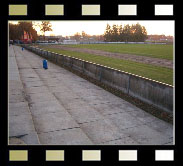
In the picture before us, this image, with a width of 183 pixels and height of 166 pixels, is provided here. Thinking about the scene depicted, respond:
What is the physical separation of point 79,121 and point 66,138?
3.99 feet

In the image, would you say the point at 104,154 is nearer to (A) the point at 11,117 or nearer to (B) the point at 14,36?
(A) the point at 11,117

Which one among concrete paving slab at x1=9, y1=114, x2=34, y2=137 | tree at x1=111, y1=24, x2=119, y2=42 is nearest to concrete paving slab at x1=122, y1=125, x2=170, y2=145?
concrete paving slab at x1=9, y1=114, x2=34, y2=137

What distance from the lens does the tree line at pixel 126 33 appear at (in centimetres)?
12281

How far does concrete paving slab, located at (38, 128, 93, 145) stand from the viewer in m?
5.30

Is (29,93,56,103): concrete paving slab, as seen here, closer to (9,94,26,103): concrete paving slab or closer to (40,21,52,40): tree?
(9,94,26,103): concrete paving slab

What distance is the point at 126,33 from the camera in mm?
123500

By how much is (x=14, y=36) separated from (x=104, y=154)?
123m

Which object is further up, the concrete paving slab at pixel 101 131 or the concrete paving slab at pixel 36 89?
the concrete paving slab at pixel 36 89

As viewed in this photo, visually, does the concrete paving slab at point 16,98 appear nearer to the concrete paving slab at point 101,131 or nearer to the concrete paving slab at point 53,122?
the concrete paving slab at point 53,122

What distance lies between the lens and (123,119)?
691 centimetres

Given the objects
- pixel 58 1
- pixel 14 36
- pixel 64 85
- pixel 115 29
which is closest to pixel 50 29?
pixel 14 36

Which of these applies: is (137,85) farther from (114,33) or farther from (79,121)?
(114,33)

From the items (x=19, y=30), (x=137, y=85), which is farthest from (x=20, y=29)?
(x=137, y=85)

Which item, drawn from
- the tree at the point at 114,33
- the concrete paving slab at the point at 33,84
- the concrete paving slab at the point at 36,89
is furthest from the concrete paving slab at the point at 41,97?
the tree at the point at 114,33
